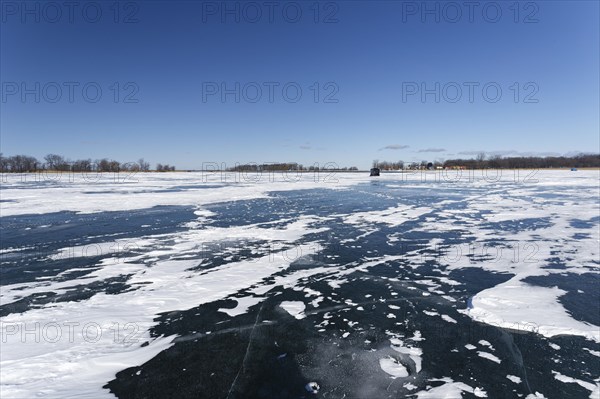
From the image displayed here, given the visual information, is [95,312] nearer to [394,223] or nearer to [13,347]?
[13,347]

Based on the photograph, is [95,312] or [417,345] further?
[95,312]

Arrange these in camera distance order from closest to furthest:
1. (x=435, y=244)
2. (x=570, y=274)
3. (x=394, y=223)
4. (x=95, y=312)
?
(x=95, y=312) → (x=570, y=274) → (x=435, y=244) → (x=394, y=223)

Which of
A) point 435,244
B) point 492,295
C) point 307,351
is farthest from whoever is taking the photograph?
point 435,244

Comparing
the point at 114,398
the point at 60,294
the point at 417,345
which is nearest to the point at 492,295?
the point at 417,345

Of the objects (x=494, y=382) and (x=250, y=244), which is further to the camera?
(x=250, y=244)

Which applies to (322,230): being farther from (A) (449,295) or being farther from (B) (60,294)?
(B) (60,294)

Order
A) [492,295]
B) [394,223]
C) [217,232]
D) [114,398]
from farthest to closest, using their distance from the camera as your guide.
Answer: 1. [394,223]
2. [217,232]
3. [492,295]
4. [114,398]

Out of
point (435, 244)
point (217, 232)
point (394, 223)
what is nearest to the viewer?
point (435, 244)

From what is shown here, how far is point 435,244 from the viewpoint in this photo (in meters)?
8.13

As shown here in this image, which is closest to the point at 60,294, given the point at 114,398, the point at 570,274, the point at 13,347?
the point at 13,347

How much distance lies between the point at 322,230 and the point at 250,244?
2605 mm

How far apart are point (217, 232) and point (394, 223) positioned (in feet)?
19.6

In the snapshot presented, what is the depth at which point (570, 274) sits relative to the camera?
578 centimetres

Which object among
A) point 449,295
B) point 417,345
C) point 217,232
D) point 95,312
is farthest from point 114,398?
point 217,232
